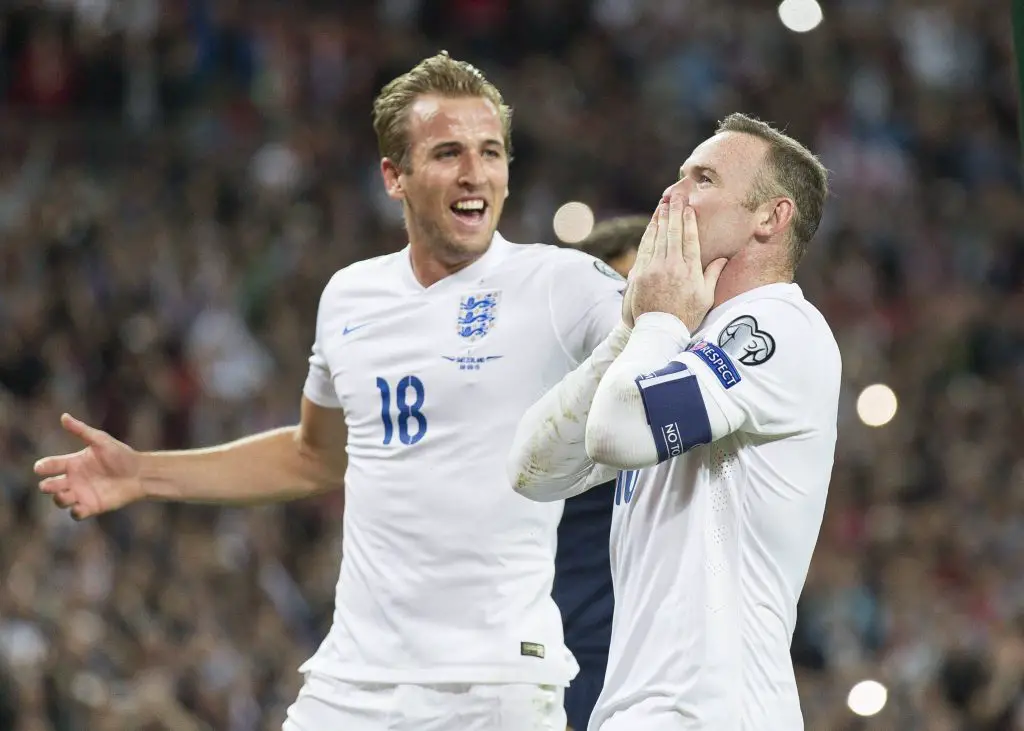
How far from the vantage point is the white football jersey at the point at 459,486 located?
179 inches

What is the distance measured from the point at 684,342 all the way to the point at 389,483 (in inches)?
55.6

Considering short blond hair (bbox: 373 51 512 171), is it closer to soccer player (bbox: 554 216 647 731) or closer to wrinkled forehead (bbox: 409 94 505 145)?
wrinkled forehead (bbox: 409 94 505 145)

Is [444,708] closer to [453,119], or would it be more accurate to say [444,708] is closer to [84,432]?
[84,432]

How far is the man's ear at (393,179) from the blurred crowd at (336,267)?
4828 millimetres

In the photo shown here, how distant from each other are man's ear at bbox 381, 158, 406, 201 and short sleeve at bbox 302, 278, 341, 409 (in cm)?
33

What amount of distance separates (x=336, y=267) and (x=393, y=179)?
792 centimetres

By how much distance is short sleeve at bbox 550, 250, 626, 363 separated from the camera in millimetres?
4648

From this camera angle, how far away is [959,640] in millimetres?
10164

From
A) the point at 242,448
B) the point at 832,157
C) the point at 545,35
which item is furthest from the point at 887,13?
the point at 242,448

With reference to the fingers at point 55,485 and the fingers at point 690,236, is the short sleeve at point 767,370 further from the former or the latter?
the fingers at point 55,485

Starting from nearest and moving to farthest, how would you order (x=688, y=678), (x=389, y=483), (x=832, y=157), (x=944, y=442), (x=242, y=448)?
(x=688, y=678) < (x=389, y=483) < (x=242, y=448) < (x=944, y=442) < (x=832, y=157)

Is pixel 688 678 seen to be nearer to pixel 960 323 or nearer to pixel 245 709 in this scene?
pixel 245 709

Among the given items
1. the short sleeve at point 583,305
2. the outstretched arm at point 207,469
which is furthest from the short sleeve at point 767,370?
the outstretched arm at point 207,469

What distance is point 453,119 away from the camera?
5.04m
